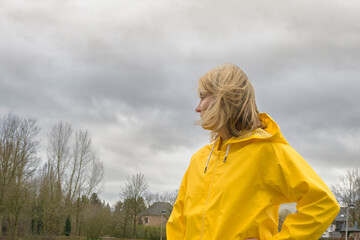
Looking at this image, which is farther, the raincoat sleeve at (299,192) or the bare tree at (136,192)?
the bare tree at (136,192)

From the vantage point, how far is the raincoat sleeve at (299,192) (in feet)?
6.77

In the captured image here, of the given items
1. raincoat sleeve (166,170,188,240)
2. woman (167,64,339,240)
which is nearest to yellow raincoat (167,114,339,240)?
woman (167,64,339,240)

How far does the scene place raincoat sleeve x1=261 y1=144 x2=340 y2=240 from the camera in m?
2.06

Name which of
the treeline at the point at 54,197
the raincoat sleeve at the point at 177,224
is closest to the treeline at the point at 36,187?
the treeline at the point at 54,197

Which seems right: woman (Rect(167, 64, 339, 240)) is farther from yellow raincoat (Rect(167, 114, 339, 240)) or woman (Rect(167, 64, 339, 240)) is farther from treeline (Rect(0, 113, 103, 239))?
treeline (Rect(0, 113, 103, 239))

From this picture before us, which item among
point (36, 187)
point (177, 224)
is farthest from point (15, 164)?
point (177, 224)

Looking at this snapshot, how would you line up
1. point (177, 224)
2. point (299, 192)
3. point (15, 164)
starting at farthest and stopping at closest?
1. point (15, 164)
2. point (177, 224)
3. point (299, 192)

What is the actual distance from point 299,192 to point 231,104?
0.62m

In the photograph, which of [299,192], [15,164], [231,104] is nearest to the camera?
[299,192]

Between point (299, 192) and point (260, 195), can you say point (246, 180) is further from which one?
point (299, 192)

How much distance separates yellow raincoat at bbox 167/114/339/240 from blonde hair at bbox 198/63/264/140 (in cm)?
8

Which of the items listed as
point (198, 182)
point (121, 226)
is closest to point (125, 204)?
point (121, 226)

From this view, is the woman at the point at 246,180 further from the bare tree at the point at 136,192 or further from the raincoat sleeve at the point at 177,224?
the bare tree at the point at 136,192

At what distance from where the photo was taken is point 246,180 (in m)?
2.25
